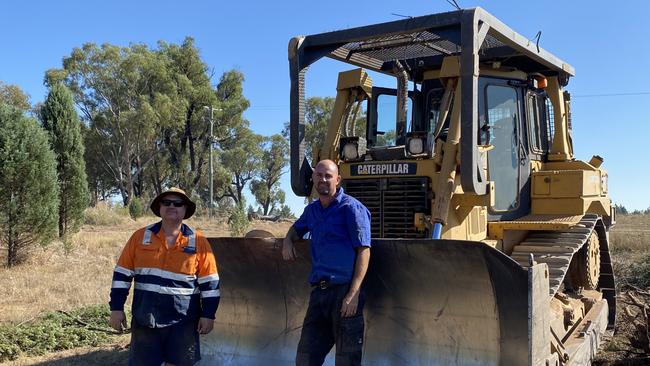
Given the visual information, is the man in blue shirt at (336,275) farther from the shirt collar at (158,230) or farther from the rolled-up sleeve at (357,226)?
the shirt collar at (158,230)

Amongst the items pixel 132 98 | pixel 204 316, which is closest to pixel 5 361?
pixel 204 316

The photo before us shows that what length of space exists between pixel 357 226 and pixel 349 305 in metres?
0.49

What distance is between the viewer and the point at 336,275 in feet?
13.0

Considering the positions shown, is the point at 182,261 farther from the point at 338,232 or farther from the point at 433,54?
the point at 433,54

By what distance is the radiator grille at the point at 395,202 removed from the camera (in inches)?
220

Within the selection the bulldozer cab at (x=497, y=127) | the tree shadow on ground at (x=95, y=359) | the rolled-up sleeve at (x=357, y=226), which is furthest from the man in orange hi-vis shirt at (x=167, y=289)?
the tree shadow on ground at (x=95, y=359)

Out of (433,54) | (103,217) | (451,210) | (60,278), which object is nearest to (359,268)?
(451,210)

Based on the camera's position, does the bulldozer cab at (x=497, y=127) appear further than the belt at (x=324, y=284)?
Yes

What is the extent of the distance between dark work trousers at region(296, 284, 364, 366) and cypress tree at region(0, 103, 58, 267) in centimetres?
1023

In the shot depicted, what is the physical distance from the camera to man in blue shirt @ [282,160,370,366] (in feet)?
12.8

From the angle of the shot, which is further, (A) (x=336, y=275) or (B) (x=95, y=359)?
(B) (x=95, y=359)

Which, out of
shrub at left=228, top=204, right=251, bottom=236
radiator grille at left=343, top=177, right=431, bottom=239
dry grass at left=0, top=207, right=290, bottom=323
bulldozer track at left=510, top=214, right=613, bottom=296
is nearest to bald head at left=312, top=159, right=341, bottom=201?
radiator grille at left=343, top=177, right=431, bottom=239

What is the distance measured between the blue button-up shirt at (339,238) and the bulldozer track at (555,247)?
191cm

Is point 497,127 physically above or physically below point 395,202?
above
